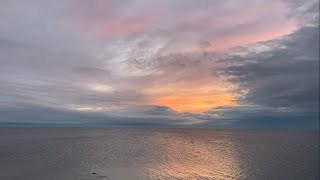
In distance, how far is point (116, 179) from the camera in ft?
135

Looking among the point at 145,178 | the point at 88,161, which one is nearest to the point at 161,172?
the point at 145,178

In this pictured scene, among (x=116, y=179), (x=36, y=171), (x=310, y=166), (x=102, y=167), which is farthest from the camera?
(x=310, y=166)

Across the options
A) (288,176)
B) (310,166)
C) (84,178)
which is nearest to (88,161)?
(84,178)

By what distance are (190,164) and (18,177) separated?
33.9m

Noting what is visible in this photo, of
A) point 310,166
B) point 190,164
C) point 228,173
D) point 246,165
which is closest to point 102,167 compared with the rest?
point 190,164

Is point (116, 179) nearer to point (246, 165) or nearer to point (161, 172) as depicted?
point (161, 172)

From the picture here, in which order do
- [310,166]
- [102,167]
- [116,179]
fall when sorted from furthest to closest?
[310,166]
[102,167]
[116,179]

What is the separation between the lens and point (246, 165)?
5809 centimetres

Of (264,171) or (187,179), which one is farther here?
(264,171)

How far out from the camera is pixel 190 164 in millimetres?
58438

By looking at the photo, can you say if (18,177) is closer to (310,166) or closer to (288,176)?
(288,176)

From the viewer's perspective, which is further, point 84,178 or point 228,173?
point 228,173

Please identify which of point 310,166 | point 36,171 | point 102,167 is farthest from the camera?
point 310,166

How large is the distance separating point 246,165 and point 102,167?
103ft
